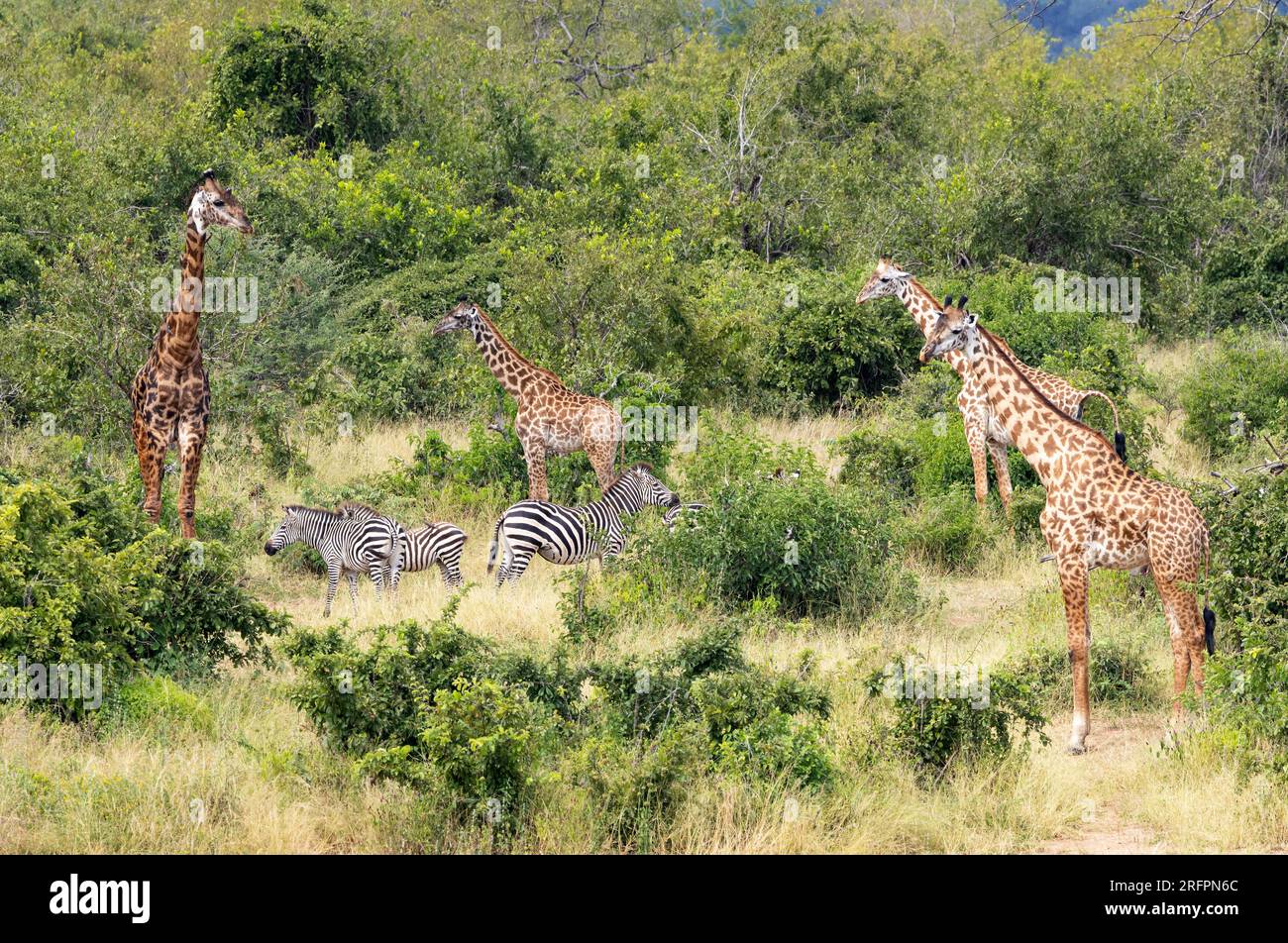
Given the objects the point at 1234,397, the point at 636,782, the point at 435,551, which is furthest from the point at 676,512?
the point at 1234,397

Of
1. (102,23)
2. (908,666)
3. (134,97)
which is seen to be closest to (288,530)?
(908,666)

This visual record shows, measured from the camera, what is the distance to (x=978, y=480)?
14273 millimetres

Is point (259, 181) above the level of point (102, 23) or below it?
below

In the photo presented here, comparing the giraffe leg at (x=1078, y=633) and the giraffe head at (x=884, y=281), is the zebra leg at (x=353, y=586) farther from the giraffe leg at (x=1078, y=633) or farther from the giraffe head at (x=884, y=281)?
the giraffe head at (x=884, y=281)

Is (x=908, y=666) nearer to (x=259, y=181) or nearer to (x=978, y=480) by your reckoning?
(x=978, y=480)

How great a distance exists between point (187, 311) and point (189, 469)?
3.90 feet

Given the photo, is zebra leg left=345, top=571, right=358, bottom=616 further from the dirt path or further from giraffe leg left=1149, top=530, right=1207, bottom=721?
giraffe leg left=1149, top=530, right=1207, bottom=721

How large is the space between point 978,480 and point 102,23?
31227 mm

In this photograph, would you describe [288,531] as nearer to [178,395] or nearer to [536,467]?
[178,395]

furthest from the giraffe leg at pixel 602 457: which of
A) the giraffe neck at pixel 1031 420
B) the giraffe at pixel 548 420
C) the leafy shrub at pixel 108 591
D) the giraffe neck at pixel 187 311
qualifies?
the leafy shrub at pixel 108 591

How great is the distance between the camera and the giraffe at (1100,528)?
9281 mm

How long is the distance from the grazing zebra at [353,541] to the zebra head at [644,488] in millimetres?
1959

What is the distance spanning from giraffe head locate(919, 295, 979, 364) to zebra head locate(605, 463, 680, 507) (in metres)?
3.18

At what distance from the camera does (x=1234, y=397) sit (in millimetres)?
15836
